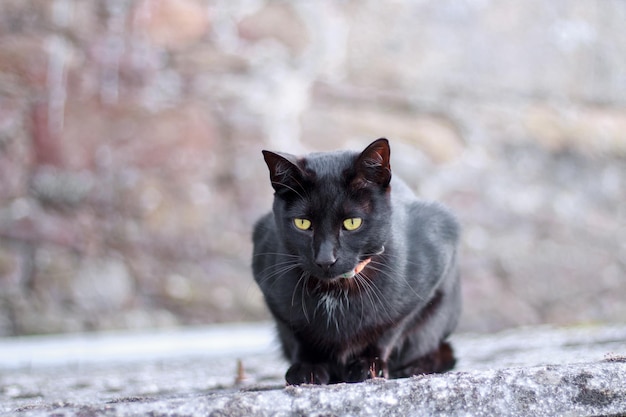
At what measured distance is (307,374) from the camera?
1.55m

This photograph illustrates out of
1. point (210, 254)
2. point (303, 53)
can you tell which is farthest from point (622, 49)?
point (210, 254)

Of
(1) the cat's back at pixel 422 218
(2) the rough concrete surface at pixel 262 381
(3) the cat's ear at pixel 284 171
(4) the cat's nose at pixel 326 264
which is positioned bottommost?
(2) the rough concrete surface at pixel 262 381

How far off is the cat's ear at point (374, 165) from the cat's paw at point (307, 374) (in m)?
0.43

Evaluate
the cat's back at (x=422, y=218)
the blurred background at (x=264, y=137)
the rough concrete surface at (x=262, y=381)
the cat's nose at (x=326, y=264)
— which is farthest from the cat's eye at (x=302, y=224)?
the blurred background at (x=264, y=137)

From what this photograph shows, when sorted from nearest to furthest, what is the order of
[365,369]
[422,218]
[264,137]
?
1. [365,369]
2. [422,218]
3. [264,137]

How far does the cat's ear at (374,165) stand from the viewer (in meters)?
1.52

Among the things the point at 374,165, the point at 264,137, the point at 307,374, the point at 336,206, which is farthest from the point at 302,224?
the point at 264,137

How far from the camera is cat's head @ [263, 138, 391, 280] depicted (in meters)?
1.52

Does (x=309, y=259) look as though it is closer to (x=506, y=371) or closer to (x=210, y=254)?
(x=506, y=371)

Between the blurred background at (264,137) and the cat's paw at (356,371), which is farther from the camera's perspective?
the blurred background at (264,137)

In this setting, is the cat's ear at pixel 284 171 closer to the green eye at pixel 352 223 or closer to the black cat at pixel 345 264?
the black cat at pixel 345 264

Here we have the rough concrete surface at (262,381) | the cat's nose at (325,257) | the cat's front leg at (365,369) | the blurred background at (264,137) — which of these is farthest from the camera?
the blurred background at (264,137)

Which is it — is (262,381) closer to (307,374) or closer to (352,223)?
(307,374)

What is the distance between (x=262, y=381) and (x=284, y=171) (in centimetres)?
60
